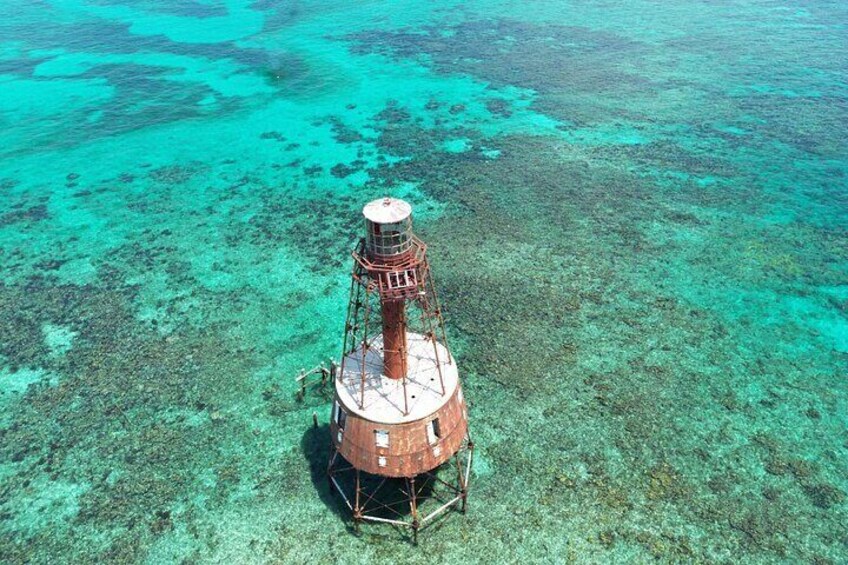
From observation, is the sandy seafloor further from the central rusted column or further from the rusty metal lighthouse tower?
the central rusted column

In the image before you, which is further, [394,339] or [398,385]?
[398,385]

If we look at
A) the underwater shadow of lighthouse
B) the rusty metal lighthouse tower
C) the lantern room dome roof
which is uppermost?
the lantern room dome roof

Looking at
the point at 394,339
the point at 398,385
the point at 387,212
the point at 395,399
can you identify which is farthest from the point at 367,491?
the point at 387,212

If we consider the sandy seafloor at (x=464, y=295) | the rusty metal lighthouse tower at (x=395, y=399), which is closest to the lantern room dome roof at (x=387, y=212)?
the rusty metal lighthouse tower at (x=395, y=399)

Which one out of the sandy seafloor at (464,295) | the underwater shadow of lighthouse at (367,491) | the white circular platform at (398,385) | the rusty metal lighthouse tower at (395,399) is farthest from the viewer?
the sandy seafloor at (464,295)

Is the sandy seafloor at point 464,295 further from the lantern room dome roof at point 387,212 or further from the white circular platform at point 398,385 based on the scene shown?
the lantern room dome roof at point 387,212

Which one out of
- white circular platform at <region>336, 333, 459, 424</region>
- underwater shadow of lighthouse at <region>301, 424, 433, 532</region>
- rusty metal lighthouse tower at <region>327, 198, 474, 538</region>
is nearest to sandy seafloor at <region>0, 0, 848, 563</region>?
underwater shadow of lighthouse at <region>301, 424, 433, 532</region>

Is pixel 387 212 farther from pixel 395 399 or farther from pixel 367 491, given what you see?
pixel 367 491
